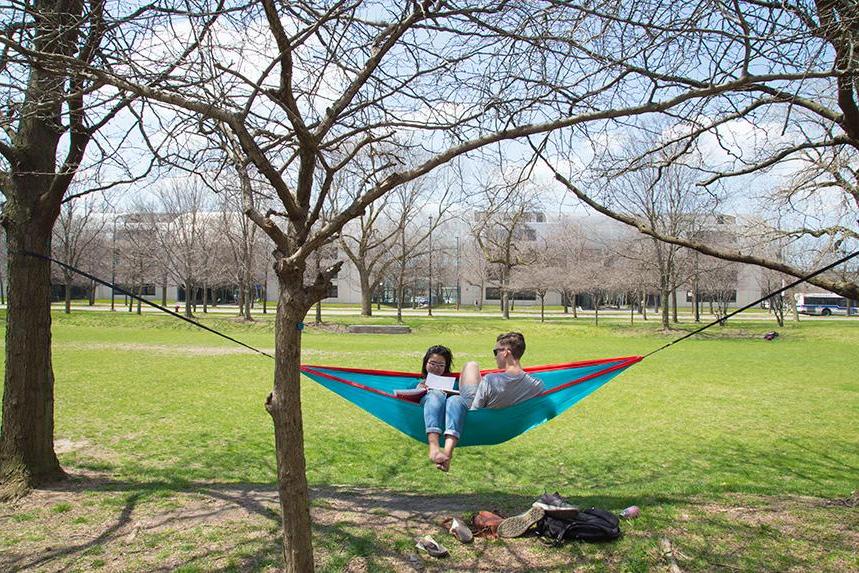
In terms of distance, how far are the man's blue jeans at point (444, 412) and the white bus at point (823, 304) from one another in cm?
4406

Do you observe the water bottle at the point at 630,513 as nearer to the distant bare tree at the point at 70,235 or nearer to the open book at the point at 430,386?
the open book at the point at 430,386

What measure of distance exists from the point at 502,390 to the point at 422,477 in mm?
1514

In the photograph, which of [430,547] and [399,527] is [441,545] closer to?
[430,547]

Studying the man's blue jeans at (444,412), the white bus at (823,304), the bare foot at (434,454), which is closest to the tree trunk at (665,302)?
the man's blue jeans at (444,412)

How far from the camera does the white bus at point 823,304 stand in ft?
135

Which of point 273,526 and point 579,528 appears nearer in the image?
point 579,528

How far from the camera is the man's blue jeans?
3803 mm

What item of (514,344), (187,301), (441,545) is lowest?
(441,545)

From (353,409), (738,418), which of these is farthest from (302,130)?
(738,418)

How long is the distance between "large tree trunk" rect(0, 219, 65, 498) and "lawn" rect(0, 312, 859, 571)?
29 cm

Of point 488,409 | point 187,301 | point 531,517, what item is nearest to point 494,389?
point 488,409

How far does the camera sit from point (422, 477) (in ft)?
16.6

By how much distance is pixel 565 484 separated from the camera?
16.3 feet

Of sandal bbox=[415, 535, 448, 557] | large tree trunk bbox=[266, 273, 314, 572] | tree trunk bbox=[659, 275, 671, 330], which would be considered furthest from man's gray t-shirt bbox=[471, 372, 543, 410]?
tree trunk bbox=[659, 275, 671, 330]
